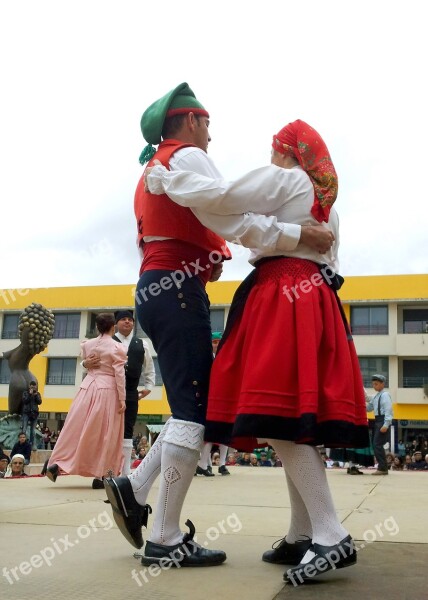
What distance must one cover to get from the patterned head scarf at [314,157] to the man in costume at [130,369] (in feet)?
12.2

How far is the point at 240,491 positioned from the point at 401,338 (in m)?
30.0

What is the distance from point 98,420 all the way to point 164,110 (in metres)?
3.46

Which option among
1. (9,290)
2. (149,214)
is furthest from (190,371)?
(9,290)

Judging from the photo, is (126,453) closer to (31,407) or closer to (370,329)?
(31,407)

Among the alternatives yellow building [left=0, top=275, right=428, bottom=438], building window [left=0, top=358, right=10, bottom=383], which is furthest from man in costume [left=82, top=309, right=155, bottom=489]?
building window [left=0, top=358, right=10, bottom=383]

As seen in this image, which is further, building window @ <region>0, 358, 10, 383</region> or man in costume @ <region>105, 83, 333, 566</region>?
building window @ <region>0, 358, 10, 383</region>

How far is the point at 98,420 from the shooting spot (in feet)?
18.3

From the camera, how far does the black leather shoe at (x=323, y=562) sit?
1.93 m

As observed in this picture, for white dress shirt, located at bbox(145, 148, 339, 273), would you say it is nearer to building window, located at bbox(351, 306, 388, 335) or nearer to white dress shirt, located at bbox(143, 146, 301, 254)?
white dress shirt, located at bbox(143, 146, 301, 254)

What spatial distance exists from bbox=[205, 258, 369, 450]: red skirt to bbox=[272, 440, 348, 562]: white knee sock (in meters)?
0.07

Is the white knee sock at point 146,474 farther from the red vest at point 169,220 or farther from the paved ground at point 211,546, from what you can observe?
the red vest at point 169,220

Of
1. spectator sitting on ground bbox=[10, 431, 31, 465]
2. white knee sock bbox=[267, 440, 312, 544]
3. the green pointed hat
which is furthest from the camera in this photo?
spectator sitting on ground bbox=[10, 431, 31, 465]

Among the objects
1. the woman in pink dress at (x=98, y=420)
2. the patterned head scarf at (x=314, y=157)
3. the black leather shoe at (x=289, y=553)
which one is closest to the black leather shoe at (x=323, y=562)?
the black leather shoe at (x=289, y=553)

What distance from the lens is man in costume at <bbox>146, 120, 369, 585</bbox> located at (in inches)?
79.8
